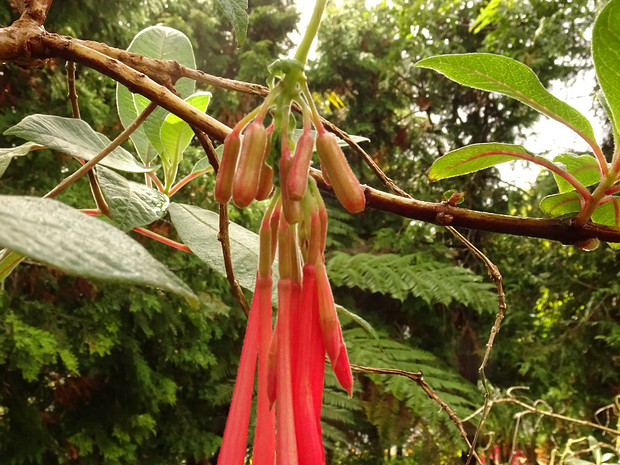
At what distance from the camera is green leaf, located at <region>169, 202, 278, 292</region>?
280mm

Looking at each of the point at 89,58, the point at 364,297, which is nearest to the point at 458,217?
the point at 89,58

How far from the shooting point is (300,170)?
0.50ft

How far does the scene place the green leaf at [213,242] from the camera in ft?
0.92

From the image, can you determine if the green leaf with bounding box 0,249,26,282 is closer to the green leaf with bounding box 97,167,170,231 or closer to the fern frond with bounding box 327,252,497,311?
the green leaf with bounding box 97,167,170,231

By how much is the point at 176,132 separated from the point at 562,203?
10.4 inches

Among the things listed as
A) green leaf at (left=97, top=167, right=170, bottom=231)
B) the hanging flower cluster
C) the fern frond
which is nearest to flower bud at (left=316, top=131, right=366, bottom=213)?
the hanging flower cluster

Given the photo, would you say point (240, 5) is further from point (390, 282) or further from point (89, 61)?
point (390, 282)

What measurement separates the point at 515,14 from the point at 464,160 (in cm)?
252

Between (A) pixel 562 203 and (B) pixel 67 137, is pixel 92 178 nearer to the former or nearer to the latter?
(B) pixel 67 137

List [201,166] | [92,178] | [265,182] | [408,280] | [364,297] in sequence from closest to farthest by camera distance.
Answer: [265,182], [92,178], [201,166], [408,280], [364,297]

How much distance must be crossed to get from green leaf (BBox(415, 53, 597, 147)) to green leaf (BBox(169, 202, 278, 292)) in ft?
0.49

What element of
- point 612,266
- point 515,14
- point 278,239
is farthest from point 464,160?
point 515,14

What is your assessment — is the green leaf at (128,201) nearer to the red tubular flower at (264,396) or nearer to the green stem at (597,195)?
the red tubular flower at (264,396)

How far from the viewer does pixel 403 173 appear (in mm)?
2834
